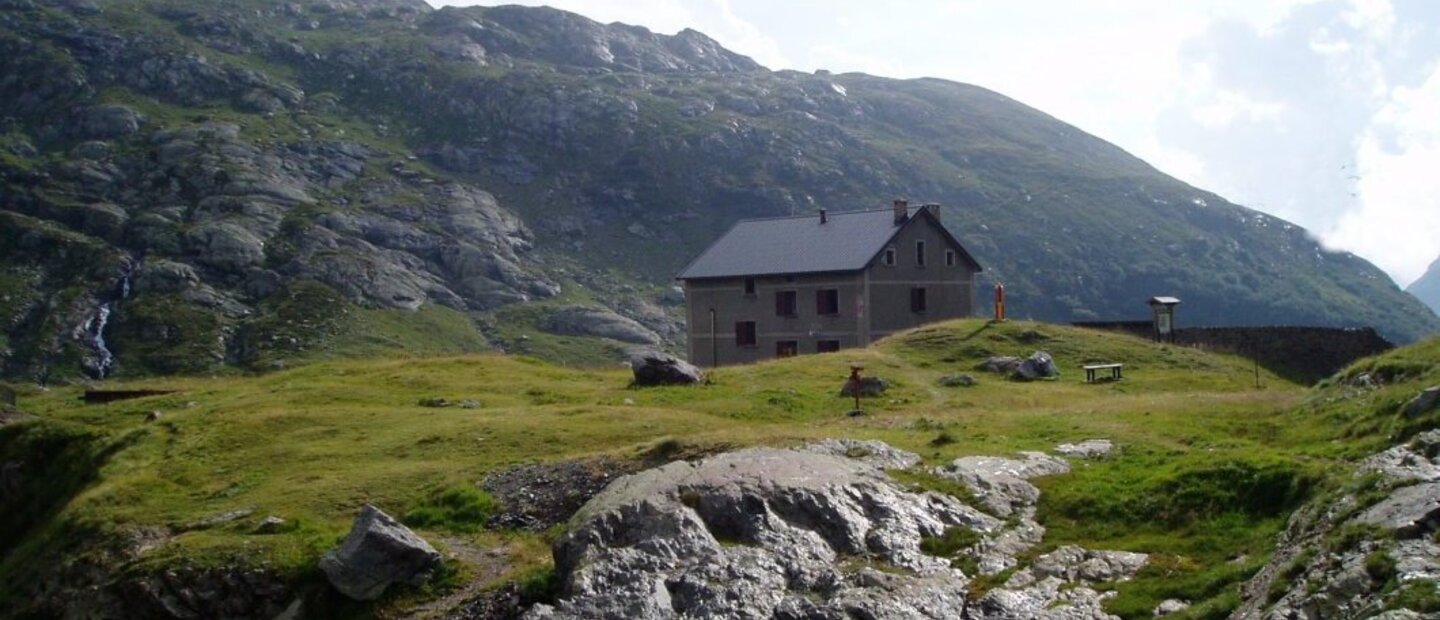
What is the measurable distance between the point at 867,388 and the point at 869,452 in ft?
55.4

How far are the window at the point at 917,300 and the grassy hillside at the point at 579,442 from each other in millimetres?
27020

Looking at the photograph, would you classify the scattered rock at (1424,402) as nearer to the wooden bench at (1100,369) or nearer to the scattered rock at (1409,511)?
the scattered rock at (1409,511)

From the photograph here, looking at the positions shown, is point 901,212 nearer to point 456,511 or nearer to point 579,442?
point 579,442

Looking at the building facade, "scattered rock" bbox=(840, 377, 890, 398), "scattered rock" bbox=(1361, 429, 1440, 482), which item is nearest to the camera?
"scattered rock" bbox=(1361, 429, 1440, 482)

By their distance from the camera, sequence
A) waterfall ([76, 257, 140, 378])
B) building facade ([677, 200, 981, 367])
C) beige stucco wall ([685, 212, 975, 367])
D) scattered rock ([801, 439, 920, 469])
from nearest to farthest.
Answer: scattered rock ([801, 439, 920, 469])
beige stucco wall ([685, 212, 975, 367])
building facade ([677, 200, 981, 367])
waterfall ([76, 257, 140, 378])

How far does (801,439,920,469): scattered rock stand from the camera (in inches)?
1282

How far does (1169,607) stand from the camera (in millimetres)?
23516

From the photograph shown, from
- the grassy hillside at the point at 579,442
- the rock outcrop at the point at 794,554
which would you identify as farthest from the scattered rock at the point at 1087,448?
the rock outcrop at the point at 794,554

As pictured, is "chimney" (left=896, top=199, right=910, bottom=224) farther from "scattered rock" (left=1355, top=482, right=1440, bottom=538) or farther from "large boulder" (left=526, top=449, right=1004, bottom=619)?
"scattered rock" (left=1355, top=482, right=1440, bottom=538)

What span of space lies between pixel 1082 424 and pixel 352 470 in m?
20.8

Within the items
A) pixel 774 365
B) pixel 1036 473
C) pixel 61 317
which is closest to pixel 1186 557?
pixel 1036 473

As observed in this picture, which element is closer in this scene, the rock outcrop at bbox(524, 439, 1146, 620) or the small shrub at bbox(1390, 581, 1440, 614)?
the small shrub at bbox(1390, 581, 1440, 614)

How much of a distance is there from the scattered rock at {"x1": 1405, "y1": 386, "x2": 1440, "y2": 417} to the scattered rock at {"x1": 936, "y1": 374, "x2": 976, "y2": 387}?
2662 centimetres

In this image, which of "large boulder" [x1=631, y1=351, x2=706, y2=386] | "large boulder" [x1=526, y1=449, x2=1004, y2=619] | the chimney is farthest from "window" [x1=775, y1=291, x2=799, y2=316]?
"large boulder" [x1=526, y1=449, x2=1004, y2=619]
